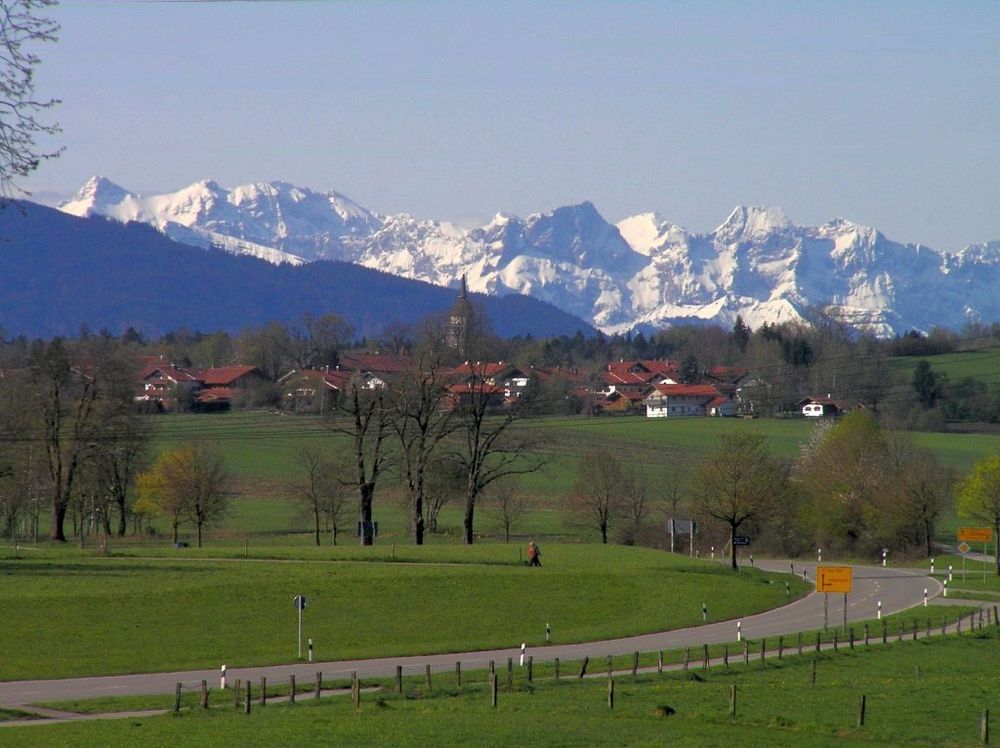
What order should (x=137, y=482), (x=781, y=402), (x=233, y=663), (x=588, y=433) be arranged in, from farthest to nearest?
(x=781, y=402) → (x=588, y=433) → (x=137, y=482) → (x=233, y=663)

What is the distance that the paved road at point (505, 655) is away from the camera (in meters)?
34.1

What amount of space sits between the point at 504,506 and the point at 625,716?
63816 mm

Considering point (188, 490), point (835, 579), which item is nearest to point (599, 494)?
point (188, 490)

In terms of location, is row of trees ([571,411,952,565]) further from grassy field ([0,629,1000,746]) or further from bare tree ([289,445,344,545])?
grassy field ([0,629,1000,746])

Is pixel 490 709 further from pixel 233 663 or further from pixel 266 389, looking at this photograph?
pixel 266 389

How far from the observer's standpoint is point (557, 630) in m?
48.3

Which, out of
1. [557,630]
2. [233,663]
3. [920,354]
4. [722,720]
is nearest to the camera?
[722,720]

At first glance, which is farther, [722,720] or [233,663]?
[233,663]

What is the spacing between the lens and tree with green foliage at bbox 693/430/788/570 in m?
73.0

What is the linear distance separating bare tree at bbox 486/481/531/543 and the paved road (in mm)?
30943

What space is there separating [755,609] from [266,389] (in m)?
60.7

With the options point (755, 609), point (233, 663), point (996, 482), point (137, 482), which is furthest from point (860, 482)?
point (233, 663)

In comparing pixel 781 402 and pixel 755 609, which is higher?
pixel 781 402

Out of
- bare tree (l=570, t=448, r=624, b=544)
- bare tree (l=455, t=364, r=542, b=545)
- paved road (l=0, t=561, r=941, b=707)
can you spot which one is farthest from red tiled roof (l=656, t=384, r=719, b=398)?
paved road (l=0, t=561, r=941, b=707)
